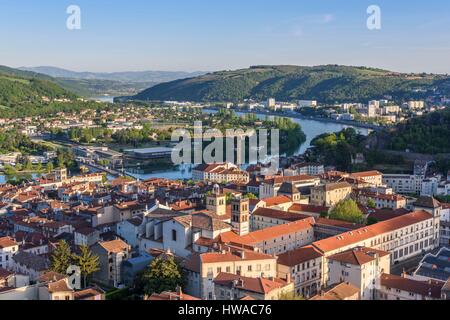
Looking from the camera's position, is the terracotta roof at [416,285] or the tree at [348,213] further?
the tree at [348,213]

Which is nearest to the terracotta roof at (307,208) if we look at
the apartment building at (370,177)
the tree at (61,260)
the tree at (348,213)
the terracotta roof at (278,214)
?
the tree at (348,213)

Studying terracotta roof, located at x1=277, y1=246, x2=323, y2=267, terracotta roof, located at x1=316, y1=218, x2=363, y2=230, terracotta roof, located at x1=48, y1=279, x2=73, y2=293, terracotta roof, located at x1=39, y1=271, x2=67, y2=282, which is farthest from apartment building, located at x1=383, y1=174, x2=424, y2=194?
terracotta roof, located at x1=48, y1=279, x2=73, y2=293

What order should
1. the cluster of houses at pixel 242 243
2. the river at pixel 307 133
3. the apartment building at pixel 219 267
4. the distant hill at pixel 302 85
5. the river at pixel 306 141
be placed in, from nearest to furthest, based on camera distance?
the cluster of houses at pixel 242 243
the apartment building at pixel 219 267
the river at pixel 306 141
the river at pixel 307 133
the distant hill at pixel 302 85

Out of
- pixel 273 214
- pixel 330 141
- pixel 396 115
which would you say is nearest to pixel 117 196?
pixel 273 214

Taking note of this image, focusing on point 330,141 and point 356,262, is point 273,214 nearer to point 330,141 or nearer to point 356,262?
point 356,262

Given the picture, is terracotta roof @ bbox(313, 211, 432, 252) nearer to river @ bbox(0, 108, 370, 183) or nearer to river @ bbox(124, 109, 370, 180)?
river @ bbox(0, 108, 370, 183)

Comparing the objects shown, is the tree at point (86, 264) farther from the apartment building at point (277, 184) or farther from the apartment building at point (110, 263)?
the apartment building at point (277, 184)
